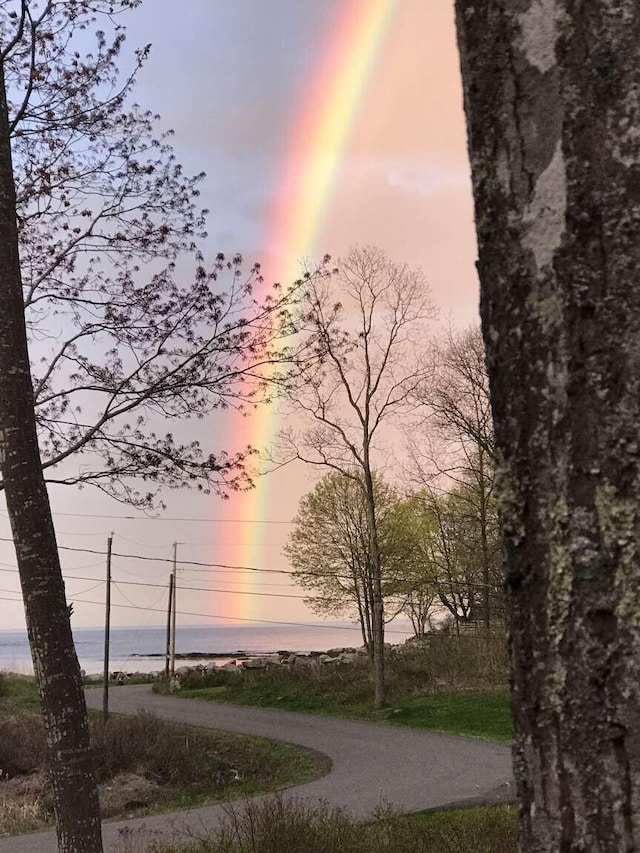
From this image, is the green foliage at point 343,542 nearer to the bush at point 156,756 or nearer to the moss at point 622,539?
the bush at point 156,756

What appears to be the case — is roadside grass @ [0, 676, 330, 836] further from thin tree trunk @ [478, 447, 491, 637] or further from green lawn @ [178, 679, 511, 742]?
thin tree trunk @ [478, 447, 491, 637]

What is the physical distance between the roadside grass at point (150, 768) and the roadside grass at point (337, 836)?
192 inches

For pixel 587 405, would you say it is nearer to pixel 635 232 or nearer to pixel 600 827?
pixel 635 232

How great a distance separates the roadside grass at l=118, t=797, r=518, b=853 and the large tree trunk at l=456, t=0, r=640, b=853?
204 inches

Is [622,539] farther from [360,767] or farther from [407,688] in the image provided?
[407,688]

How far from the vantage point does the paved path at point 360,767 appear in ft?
30.2

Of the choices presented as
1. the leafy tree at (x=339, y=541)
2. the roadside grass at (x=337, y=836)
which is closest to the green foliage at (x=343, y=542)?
the leafy tree at (x=339, y=541)

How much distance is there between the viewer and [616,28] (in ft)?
3.40

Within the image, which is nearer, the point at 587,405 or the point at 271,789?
the point at 587,405

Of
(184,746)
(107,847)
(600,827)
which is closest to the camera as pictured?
(600,827)

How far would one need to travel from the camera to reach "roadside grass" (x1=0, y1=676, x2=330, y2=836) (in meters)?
10.9

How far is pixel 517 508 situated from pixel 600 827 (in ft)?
1.29

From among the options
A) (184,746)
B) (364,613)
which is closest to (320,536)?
(364,613)

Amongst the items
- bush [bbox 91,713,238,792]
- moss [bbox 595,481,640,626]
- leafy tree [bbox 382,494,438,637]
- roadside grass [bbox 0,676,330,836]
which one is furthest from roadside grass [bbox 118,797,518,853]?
leafy tree [bbox 382,494,438,637]
